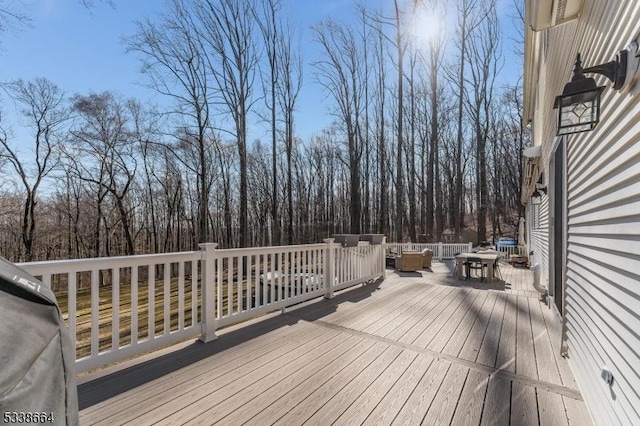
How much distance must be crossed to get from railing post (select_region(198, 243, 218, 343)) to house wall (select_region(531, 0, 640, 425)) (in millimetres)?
3138

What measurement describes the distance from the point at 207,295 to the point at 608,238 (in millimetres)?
3293

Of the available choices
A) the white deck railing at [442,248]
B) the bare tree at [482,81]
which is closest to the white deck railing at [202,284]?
the white deck railing at [442,248]

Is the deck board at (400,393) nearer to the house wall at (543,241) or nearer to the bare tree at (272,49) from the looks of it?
the house wall at (543,241)

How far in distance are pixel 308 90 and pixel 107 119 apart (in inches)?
398

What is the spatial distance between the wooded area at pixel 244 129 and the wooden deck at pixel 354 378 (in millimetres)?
10847

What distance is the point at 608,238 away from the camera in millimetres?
1821

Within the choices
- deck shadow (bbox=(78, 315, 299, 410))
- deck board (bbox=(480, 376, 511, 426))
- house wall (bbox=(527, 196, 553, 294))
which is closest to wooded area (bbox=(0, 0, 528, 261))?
house wall (bbox=(527, 196, 553, 294))

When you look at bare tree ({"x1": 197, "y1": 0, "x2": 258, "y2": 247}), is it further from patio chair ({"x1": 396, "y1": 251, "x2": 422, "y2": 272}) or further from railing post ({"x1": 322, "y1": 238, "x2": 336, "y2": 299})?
railing post ({"x1": 322, "y1": 238, "x2": 336, "y2": 299})

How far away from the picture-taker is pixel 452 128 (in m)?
20.6

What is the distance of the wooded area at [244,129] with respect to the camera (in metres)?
13.2

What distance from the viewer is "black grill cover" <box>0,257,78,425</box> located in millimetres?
604

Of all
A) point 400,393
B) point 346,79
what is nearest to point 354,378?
point 400,393

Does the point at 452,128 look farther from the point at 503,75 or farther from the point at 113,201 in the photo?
the point at 113,201

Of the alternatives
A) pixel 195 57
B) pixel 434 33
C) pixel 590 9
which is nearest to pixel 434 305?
pixel 590 9
